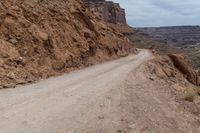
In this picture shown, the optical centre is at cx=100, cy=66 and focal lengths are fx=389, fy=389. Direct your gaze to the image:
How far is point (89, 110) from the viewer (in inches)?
515

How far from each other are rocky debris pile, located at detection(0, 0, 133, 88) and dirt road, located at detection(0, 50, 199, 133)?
328cm

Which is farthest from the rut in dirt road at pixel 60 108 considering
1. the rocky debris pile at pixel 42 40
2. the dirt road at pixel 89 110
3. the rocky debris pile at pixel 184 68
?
the rocky debris pile at pixel 184 68

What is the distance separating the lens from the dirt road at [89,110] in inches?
431

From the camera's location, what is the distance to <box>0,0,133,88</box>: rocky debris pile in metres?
21.8

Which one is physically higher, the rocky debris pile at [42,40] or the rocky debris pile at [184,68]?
the rocky debris pile at [42,40]

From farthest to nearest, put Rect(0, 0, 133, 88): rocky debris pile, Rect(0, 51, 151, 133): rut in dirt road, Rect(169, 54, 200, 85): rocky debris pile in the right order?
Rect(169, 54, 200, 85): rocky debris pile, Rect(0, 0, 133, 88): rocky debris pile, Rect(0, 51, 151, 133): rut in dirt road

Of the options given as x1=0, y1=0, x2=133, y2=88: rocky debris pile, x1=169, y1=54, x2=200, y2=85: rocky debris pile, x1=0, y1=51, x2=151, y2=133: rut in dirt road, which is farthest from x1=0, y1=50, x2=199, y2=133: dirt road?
x1=169, y1=54, x2=200, y2=85: rocky debris pile

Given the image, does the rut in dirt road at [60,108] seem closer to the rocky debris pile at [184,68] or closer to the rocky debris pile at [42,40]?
the rocky debris pile at [42,40]

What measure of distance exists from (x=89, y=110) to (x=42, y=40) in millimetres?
14256

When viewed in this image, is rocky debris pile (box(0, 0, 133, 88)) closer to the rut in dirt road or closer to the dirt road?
the rut in dirt road

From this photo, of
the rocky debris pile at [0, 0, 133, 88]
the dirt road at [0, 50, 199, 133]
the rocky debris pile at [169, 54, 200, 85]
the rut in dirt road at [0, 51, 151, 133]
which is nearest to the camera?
the rut in dirt road at [0, 51, 151, 133]

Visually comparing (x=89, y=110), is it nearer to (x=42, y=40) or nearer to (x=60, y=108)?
(x=60, y=108)

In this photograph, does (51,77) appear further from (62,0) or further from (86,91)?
(62,0)

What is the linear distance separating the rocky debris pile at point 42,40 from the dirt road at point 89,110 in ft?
10.8
